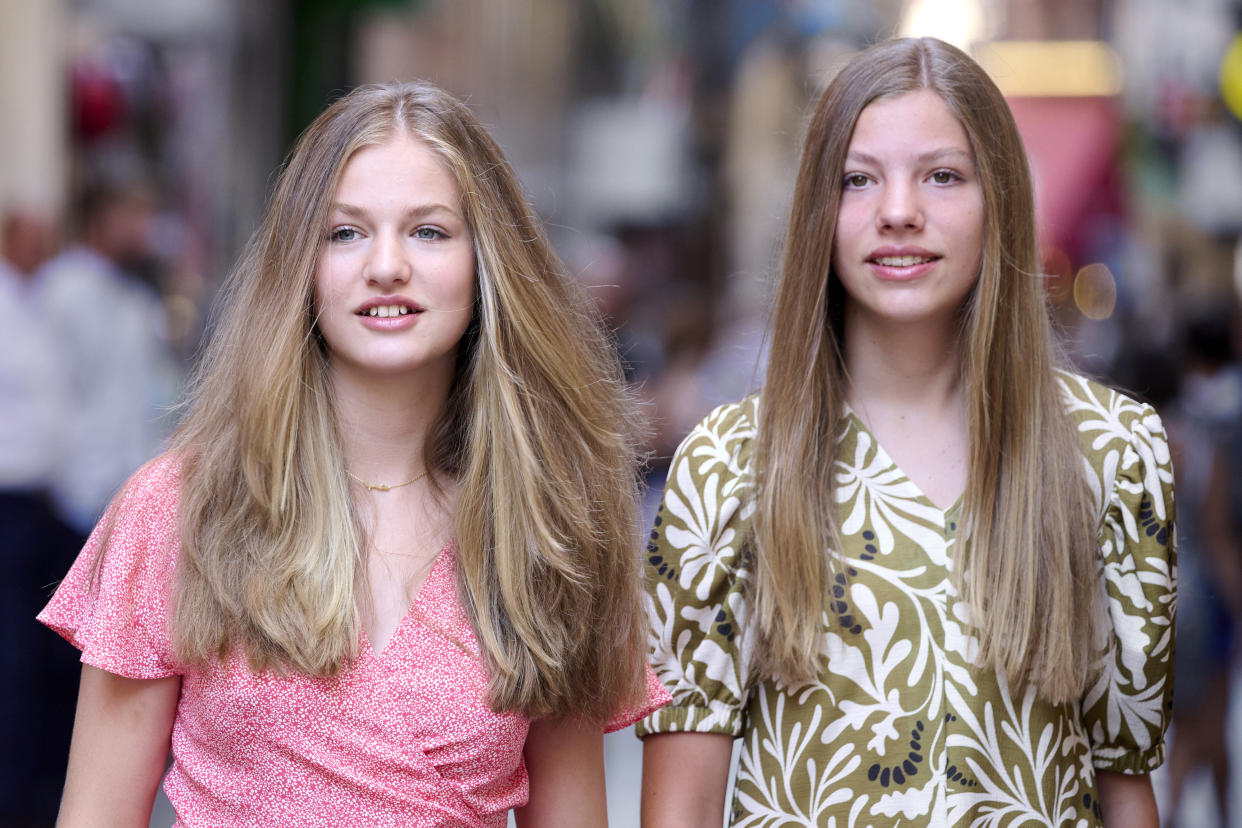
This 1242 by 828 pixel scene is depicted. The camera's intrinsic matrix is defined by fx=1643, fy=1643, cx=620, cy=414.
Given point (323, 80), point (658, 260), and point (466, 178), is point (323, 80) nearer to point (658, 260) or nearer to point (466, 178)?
point (658, 260)

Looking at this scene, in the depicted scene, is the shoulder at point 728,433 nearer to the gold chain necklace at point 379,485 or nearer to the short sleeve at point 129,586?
the gold chain necklace at point 379,485

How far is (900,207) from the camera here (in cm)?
272

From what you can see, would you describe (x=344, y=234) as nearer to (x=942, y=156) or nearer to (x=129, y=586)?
(x=129, y=586)

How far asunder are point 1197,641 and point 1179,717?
527 millimetres

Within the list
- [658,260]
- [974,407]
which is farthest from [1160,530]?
[658,260]

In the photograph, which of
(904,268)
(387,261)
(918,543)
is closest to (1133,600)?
(918,543)

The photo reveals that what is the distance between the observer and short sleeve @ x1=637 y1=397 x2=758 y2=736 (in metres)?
2.84

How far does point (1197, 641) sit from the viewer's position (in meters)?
6.20

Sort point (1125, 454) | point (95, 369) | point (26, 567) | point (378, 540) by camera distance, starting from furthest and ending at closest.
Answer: point (95, 369) < point (26, 567) < point (1125, 454) < point (378, 540)

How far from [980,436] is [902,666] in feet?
1.37

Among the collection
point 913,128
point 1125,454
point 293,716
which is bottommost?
point 293,716

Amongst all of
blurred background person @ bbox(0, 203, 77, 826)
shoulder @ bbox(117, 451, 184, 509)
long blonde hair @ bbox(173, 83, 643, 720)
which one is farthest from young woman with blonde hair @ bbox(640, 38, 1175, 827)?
blurred background person @ bbox(0, 203, 77, 826)

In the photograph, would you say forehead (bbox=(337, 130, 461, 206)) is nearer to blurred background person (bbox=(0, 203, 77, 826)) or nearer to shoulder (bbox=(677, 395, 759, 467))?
shoulder (bbox=(677, 395, 759, 467))

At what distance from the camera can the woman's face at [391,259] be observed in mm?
2482
